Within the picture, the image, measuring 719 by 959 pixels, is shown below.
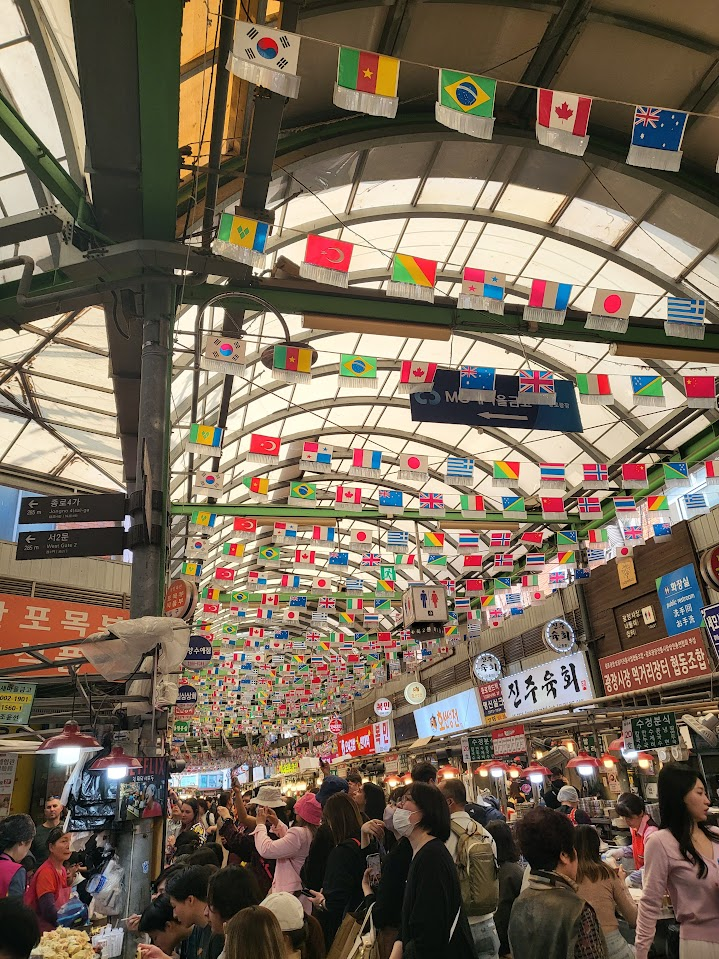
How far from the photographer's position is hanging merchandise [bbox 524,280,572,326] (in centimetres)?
794

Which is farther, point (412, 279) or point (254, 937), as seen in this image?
point (412, 279)

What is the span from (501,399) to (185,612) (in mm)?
5216

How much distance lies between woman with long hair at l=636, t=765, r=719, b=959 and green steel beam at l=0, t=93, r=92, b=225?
292 inches

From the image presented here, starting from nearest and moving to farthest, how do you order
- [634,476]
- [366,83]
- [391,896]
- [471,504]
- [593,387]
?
1. [391,896]
2. [366,83]
3. [593,387]
4. [634,476]
5. [471,504]

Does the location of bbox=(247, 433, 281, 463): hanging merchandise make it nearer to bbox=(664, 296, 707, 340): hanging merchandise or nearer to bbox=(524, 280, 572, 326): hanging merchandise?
bbox=(524, 280, 572, 326): hanging merchandise

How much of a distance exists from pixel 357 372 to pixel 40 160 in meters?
4.37

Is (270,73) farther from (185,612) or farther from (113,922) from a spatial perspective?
(113,922)

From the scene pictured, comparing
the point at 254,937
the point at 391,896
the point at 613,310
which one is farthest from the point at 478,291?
the point at 254,937

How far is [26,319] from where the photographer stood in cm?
775

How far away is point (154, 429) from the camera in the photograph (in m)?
7.40

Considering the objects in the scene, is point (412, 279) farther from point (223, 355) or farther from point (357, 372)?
point (223, 355)

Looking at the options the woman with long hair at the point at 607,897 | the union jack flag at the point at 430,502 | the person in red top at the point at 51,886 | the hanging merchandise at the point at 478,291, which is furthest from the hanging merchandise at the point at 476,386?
the person in red top at the point at 51,886

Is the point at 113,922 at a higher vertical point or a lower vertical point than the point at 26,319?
lower

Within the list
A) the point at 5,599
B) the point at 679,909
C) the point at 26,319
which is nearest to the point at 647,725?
the point at 679,909
